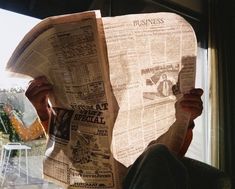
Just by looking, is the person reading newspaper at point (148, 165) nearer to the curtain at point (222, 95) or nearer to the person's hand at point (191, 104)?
the person's hand at point (191, 104)

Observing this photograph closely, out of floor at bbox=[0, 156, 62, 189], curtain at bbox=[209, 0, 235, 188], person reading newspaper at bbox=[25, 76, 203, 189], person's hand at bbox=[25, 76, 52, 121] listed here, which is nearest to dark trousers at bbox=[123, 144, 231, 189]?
person reading newspaper at bbox=[25, 76, 203, 189]

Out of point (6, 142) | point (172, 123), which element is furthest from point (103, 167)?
point (6, 142)

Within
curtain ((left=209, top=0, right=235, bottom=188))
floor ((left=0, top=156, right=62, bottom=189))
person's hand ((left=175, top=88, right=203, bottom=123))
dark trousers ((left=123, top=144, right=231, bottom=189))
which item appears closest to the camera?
dark trousers ((left=123, top=144, right=231, bottom=189))

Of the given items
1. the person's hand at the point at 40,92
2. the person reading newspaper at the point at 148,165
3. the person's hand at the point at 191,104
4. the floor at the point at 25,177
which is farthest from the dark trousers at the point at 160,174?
the floor at the point at 25,177

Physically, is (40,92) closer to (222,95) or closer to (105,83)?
(105,83)

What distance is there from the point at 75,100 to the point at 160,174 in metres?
0.28

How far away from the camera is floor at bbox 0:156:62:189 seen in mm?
1177

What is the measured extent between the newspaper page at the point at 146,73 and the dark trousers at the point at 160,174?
0.07 m

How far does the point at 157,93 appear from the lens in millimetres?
915

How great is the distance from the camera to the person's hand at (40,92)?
31.7 inches

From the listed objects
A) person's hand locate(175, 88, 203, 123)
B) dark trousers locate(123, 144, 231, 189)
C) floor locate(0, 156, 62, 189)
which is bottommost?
floor locate(0, 156, 62, 189)

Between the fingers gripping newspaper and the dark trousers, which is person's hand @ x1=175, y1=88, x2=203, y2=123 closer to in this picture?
the fingers gripping newspaper

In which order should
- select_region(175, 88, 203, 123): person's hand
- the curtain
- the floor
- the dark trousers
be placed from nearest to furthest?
the dark trousers → select_region(175, 88, 203, 123): person's hand → the floor → the curtain

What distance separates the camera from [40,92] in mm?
810
